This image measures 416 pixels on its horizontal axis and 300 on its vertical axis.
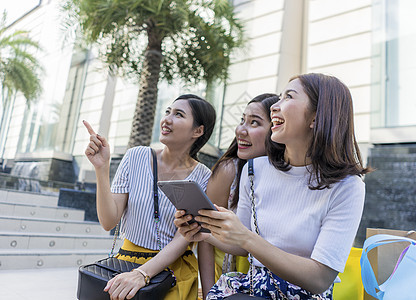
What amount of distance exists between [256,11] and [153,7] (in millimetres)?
4526

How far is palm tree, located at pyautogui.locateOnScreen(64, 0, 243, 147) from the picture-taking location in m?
5.84

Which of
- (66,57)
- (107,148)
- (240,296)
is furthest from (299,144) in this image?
(66,57)

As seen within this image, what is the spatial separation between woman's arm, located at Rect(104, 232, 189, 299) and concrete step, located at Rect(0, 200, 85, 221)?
465cm

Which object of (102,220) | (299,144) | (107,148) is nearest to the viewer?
(299,144)

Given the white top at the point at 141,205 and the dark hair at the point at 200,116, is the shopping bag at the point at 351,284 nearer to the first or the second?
the white top at the point at 141,205

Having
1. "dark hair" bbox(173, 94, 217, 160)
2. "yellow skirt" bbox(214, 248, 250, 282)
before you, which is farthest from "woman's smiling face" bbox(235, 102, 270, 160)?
"yellow skirt" bbox(214, 248, 250, 282)

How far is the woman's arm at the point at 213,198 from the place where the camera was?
1.90 meters

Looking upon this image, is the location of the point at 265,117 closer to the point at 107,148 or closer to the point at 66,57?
the point at 107,148

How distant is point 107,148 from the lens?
1.77 meters

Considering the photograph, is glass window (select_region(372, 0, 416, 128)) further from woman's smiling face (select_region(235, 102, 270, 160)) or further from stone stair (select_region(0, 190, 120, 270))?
stone stair (select_region(0, 190, 120, 270))

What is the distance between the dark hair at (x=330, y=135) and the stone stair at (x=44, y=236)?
12.7 feet

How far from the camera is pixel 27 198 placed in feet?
20.8

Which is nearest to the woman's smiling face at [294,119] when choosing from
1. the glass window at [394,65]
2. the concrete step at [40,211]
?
the glass window at [394,65]

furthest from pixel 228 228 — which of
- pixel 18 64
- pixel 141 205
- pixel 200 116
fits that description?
pixel 18 64
